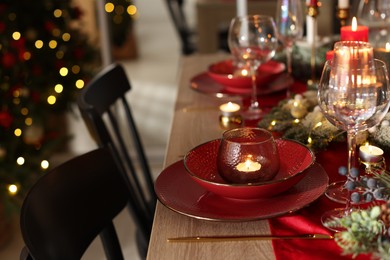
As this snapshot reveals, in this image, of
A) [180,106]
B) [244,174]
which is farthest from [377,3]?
[244,174]

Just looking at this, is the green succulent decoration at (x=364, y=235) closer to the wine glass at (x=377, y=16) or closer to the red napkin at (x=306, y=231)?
the red napkin at (x=306, y=231)

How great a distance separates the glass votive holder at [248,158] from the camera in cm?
112

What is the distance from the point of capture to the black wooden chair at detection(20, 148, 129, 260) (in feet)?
3.65

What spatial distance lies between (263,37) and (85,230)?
71 cm

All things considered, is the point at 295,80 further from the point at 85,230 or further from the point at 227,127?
the point at 85,230

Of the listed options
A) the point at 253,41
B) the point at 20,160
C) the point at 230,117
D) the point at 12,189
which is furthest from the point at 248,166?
the point at 20,160

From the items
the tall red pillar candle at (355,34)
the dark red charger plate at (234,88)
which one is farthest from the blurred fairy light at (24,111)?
the tall red pillar candle at (355,34)

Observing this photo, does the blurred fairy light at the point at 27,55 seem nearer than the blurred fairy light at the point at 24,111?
No

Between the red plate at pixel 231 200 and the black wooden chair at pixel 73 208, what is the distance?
18 centimetres

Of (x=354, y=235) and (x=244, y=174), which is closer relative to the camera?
(x=354, y=235)

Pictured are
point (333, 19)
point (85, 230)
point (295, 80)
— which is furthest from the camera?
point (333, 19)

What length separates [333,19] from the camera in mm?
3332

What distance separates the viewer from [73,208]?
126cm

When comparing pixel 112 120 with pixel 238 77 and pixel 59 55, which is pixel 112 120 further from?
pixel 59 55
